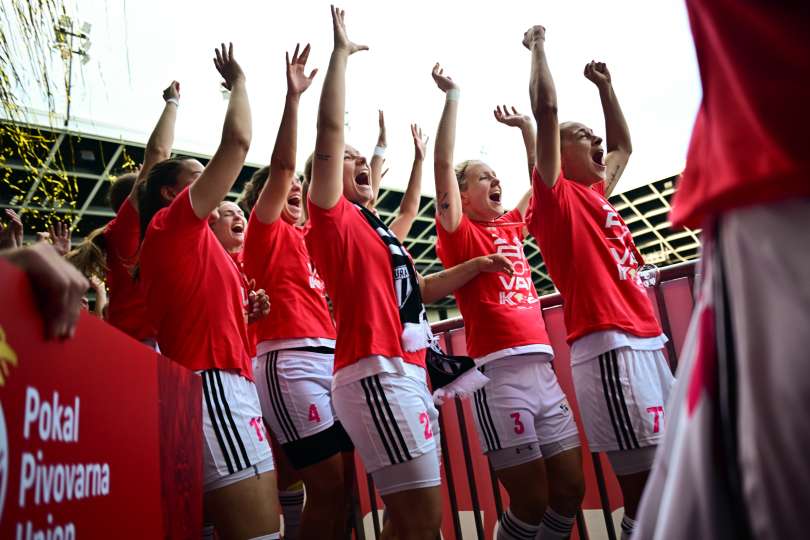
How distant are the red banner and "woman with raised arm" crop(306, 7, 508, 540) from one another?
57 centimetres

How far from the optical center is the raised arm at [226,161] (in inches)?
76.4

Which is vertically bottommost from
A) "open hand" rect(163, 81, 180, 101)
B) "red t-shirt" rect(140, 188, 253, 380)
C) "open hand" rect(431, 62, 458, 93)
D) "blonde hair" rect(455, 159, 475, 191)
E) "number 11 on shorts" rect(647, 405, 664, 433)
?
"number 11 on shorts" rect(647, 405, 664, 433)

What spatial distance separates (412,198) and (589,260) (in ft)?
4.15

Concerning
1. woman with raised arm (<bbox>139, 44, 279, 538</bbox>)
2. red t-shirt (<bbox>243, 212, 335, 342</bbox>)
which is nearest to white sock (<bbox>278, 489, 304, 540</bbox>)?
red t-shirt (<bbox>243, 212, 335, 342</bbox>)

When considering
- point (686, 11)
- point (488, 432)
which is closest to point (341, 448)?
point (488, 432)

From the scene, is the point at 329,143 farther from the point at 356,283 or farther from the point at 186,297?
the point at 186,297

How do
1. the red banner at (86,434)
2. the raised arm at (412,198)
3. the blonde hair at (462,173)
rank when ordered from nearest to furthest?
the red banner at (86,434), the blonde hair at (462,173), the raised arm at (412,198)

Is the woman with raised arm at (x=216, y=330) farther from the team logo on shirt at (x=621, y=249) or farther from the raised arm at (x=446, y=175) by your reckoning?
the team logo on shirt at (x=621, y=249)

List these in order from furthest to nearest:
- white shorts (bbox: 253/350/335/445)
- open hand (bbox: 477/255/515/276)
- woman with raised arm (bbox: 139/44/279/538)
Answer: open hand (bbox: 477/255/515/276), white shorts (bbox: 253/350/335/445), woman with raised arm (bbox: 139/44/279/538)

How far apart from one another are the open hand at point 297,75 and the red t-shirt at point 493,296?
0.88 meters

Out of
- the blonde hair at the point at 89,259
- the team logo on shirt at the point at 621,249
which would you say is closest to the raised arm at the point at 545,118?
the team logo on shirt at the point at 621,249

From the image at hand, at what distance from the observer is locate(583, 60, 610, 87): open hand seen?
3.17 m

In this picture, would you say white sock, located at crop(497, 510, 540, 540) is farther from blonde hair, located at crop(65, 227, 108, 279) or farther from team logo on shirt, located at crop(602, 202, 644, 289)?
blonde hair, located at crop(65, 227, 108, 279)

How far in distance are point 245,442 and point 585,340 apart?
1.27 m
